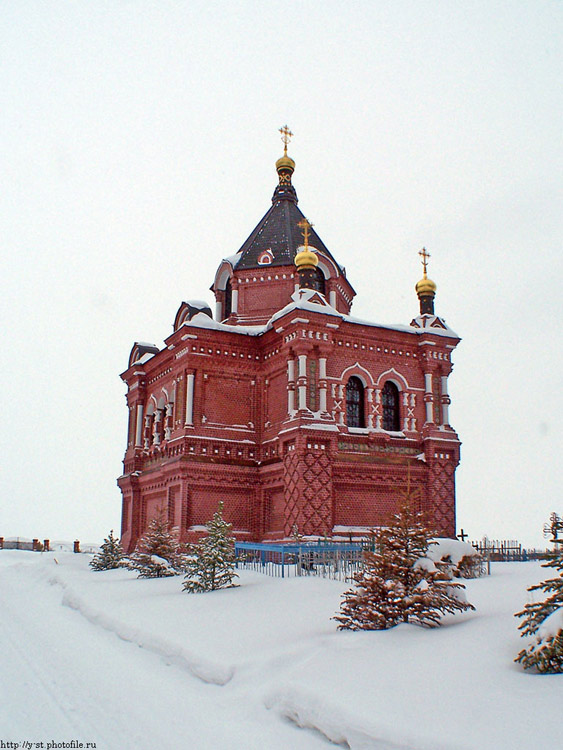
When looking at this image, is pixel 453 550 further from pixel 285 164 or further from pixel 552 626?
pixel 285 164

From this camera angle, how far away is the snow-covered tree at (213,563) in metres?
13.6

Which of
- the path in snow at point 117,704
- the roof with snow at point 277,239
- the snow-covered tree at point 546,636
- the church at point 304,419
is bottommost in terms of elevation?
the path in snow at point 117,704

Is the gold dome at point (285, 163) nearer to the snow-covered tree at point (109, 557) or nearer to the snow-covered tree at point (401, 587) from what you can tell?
the snow-covered tree at point (109, 557)

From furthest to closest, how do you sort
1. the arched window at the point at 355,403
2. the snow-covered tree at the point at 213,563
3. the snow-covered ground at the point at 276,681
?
the arched window at the point at 355,403
the snow-covered tree at the point at 213,563
the snow-covered ground at the point at 276,681

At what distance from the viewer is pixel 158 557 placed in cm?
1778

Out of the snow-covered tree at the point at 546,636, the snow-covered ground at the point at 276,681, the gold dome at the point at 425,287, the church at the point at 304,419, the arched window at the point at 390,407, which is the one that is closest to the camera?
the snow-covered ground at the point at 276,681

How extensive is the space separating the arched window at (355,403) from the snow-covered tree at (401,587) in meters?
12.5

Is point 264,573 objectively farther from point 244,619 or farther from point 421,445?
point 421,445

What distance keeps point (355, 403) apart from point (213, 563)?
31.5 ft

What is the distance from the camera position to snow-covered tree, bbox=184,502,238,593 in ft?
44.8

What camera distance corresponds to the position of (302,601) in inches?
435

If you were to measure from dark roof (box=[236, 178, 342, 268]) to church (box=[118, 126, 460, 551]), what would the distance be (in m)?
0.99

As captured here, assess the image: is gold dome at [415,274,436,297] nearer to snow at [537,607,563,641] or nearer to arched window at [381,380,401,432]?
arched window at [381,380,401,432]

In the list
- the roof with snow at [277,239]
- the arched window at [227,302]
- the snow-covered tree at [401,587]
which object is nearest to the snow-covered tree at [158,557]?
the snow-covered tree at [401,587]
